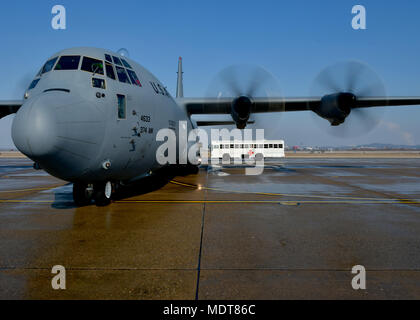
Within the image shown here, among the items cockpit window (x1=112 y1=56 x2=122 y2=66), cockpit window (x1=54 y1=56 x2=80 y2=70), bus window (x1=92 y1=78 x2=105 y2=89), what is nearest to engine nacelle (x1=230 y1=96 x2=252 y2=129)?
cockpit window (x1=112 y1=56 x2=122 y2=66)

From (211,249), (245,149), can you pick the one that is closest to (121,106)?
(211,249)

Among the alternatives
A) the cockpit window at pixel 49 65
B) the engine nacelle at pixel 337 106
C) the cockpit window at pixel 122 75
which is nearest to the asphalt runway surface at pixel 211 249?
the cockpit window at pixel 122 75

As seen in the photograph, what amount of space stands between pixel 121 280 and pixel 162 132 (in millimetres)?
6143

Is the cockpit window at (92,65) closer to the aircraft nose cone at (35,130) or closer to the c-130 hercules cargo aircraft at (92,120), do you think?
the c-130 hercules cargo aircraft at (92,120)

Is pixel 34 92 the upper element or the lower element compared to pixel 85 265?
upper

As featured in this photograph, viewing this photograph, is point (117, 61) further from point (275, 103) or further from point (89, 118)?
point (275, 103)

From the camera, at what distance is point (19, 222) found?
6.46 m

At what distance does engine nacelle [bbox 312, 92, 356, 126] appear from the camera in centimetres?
1480

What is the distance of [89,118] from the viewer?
5918 millimetres

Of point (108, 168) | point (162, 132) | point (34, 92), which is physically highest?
point (34, 92)

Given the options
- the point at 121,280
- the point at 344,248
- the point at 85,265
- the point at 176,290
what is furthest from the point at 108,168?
the point at 344,248

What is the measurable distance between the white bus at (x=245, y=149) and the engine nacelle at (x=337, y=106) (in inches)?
895

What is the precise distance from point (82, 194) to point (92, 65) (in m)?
3.67
